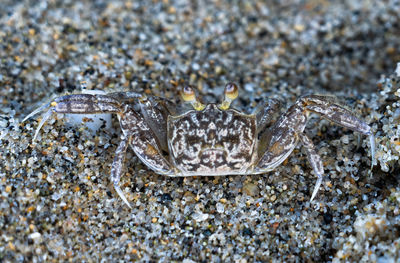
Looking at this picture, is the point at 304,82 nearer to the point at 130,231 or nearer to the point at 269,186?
the point at 269,186

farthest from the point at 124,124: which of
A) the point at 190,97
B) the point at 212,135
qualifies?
the point at 212,135

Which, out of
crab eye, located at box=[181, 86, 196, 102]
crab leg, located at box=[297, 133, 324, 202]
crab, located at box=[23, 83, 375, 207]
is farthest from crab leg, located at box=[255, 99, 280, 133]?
crab eye, located at box=[181, 86, 196, 102]

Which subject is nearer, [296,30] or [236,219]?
[236,219]

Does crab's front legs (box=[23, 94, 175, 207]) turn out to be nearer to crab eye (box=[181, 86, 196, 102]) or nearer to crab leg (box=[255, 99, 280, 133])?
crab eye (box=[181, 86, 196, 102])

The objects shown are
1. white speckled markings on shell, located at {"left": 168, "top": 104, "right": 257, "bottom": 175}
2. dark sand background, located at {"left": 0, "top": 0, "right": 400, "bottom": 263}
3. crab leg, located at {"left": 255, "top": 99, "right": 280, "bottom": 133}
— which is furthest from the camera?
crab leg, located at {"left": 255, "top": 99, "right": 280, "bottom": 133}

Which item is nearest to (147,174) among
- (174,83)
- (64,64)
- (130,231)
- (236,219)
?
(130,231)

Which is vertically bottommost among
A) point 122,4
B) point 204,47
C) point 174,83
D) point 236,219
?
point 236,219

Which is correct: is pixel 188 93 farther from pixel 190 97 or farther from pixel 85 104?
pixel 85 104

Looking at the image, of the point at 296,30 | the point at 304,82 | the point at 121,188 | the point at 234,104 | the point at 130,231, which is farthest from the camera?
the point at 296,30
